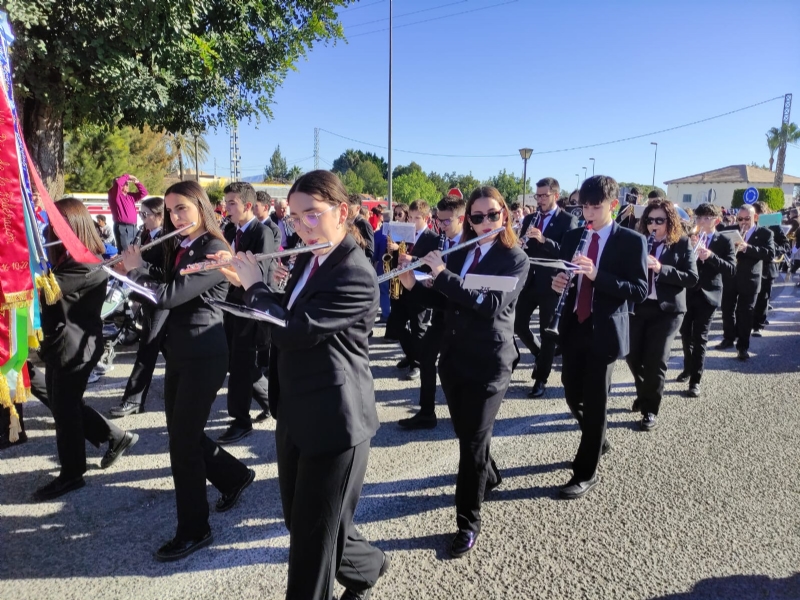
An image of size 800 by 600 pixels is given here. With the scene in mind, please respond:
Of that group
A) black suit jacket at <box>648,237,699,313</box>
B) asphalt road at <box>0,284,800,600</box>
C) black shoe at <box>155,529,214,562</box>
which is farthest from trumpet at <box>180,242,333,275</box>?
black suit jacket at <box>648,237,699,313</box>

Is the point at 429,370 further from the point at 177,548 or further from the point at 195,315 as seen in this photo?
the point at 177,548

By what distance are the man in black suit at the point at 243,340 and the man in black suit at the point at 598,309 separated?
8.26 feet

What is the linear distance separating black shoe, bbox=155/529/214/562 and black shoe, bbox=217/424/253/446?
149cm

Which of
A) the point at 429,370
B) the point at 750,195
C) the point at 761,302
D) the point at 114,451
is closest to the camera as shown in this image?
the point at 114,451

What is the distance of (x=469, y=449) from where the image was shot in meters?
3.04

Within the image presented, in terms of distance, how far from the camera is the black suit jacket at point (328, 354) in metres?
2.07

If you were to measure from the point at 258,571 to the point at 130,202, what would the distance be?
28.2 feet

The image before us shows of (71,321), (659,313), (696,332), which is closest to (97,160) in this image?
(71,321)

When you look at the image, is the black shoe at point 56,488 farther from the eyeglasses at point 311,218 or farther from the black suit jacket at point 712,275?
the black suit jacket at point 712,275

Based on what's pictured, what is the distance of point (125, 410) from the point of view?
511 cm

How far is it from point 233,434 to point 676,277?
4.17m

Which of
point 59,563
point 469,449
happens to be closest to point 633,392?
point 469,449

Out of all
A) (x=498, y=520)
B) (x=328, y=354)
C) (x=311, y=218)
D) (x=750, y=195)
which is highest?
(x=750, y=195)

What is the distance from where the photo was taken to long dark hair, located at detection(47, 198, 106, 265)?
142 inches
